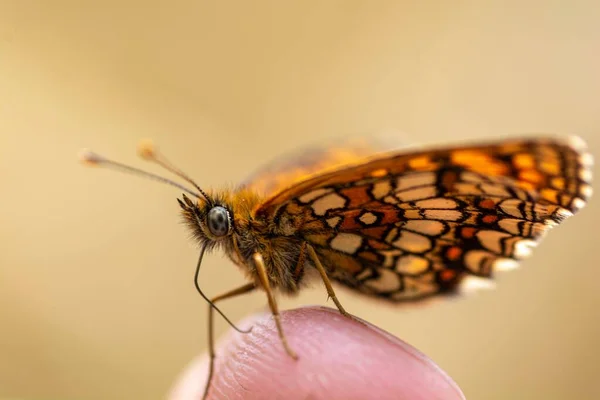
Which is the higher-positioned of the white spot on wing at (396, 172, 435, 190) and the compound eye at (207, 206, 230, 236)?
the compound eye at (207, 206, 230, 236)

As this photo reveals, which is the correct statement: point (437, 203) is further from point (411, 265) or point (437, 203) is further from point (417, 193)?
point (411, 265)

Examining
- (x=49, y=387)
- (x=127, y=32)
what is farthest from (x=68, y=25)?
(x=49, y=387)

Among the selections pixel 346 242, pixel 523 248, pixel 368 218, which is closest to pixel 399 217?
pixel 368 218

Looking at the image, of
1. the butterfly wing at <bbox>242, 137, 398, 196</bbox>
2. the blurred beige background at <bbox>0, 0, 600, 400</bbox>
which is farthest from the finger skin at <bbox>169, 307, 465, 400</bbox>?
the blurred beige background at <bbox>0, 0, 600, 400</bbox>

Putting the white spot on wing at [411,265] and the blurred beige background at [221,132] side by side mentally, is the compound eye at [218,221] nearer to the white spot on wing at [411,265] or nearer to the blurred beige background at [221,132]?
the white spot on wing at [411,265]

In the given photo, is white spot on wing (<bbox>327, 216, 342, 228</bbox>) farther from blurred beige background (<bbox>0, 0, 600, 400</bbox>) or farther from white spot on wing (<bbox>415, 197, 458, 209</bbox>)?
blurred beige background (<bbox>0, 0, 600, 400</bbox>)

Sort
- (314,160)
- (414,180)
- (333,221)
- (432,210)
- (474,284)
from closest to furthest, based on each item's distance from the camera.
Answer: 1. (414,180)
2. (432,210)
3. (333,221)
4. (474,284)
5. (314,160)

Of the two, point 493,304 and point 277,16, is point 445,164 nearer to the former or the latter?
point 493,304
